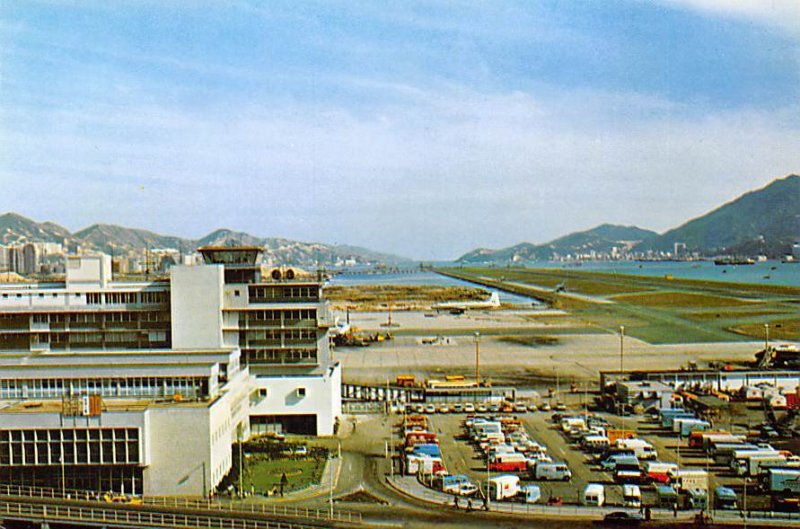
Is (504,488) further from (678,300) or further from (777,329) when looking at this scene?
(678,300)

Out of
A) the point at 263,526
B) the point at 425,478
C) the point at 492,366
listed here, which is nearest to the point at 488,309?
the point at 492,366

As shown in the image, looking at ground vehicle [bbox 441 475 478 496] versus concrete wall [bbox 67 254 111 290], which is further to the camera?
concrete wall [bbox 67 254 111 290]

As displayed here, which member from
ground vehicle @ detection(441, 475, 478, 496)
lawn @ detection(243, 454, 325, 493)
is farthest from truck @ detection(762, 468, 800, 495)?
lawn @ detection(243, 454, 325, 493)

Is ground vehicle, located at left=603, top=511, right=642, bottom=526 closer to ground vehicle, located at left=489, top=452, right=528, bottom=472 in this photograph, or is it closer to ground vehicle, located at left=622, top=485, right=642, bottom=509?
ground vehicle, located at left=622, top=485, right=642, bottom=509

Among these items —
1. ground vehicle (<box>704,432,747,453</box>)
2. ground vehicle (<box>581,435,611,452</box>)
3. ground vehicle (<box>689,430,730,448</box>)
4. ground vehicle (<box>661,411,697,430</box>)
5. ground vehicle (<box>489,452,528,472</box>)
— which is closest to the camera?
ground vehicle (<box>489,452,528,472</box>)

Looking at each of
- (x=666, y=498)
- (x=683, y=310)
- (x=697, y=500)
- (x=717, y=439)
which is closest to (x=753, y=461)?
(x=717, y=439)

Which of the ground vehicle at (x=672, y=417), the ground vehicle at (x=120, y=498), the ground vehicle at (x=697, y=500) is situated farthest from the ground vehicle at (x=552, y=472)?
the ground vehicle at (x=120, y=498)

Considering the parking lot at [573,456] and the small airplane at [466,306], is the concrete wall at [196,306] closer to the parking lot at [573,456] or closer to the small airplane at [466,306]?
the parking lot at [573,456]

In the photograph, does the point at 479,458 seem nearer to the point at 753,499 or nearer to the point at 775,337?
the point at 753,499
